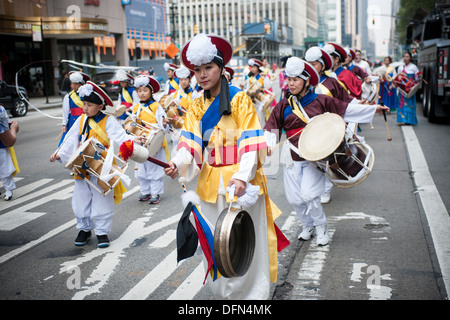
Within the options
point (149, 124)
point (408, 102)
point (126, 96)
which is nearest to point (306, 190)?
point (149, 124)

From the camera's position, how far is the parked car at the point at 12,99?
19.0 m

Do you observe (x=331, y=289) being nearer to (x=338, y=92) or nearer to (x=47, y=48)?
(x=338, y=92)

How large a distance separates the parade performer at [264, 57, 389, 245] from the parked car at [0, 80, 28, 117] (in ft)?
51.3

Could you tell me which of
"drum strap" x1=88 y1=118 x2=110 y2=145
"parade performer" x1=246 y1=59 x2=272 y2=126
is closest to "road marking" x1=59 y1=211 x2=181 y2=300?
"drum strap" x1=88 y1=118 x2=110 y2=145

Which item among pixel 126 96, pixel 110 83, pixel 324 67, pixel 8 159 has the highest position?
pixel 324 67

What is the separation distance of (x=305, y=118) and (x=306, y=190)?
2.53 ft

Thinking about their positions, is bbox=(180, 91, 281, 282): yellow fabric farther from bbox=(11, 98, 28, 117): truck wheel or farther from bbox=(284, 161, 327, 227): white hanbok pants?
bbox=(11, 98, 28, 117): truck wheel

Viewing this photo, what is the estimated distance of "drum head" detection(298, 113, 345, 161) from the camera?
4.83 metres

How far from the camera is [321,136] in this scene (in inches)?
193

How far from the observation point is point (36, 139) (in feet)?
46.9

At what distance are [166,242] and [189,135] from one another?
2.27m

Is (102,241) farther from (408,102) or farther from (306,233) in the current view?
(408,102)

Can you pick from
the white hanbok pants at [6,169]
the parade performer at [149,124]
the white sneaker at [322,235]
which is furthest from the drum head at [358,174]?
the white hanbok pants at [6,169]

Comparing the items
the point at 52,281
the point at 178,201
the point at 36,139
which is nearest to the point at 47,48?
the point at 36,139
